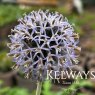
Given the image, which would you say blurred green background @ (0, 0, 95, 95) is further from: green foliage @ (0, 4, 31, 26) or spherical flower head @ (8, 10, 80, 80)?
spherical flower head @ (8, 10, 80, 80)

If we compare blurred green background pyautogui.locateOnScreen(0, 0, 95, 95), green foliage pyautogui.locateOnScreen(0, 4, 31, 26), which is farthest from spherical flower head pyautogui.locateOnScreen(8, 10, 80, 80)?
green foliage pyautogui.locateOnScreen(0, 4, 31, 26)

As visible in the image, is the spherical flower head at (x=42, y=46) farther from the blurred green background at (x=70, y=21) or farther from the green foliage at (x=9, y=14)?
the green foliage at (x=9, y=14)

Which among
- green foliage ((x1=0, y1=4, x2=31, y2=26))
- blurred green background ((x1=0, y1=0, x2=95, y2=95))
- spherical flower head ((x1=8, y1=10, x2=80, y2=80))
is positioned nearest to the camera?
spherical flower head ((x1=8, y1=10, x2=80, y2=80))

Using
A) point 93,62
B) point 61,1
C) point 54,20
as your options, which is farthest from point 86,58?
point 61,1

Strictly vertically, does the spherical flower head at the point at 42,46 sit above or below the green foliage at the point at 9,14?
below

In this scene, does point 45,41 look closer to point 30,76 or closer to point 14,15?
point 30,76

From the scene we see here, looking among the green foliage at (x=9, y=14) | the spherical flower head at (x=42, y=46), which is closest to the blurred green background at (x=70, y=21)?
the green foliage at (x=9, y=14)
